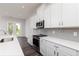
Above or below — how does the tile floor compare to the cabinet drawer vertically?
below

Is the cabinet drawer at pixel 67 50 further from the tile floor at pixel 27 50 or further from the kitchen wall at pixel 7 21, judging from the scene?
the kitchen wall at pixel 7 21

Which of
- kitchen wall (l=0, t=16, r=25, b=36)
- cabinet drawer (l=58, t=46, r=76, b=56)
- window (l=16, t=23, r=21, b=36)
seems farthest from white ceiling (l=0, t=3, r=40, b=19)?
cabinet drawer (l=58, t=46, r=76, b=56)

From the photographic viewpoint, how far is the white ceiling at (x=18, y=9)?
13.5 feet

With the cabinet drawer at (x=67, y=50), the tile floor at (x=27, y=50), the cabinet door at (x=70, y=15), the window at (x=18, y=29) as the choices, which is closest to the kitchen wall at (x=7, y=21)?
the window at (x=18, y=29)

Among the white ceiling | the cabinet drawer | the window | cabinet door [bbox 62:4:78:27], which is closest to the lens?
the cabinet drawer

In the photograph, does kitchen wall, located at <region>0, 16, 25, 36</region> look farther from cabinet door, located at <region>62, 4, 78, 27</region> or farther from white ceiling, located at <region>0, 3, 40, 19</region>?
cabinet door, located at <region>62, 4, 78, 27</region>

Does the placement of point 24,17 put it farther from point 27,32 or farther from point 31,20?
point 27,32

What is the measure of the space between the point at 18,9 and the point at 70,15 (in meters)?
3.08

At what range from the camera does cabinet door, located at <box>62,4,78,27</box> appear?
181 cm

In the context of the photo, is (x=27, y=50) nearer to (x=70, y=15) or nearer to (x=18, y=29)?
(x=18, y=29)

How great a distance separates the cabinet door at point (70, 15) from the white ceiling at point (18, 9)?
234 cm

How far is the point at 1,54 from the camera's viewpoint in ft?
3.54

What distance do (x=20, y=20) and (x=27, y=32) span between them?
30.6 inches

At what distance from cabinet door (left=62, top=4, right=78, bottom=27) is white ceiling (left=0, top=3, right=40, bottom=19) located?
234 centimetres
